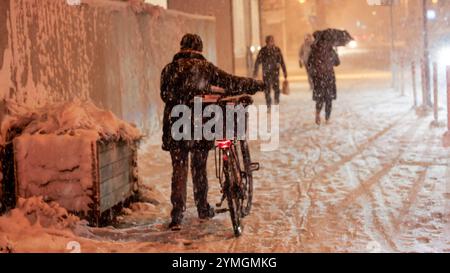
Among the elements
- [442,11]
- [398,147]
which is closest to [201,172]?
[398,147]

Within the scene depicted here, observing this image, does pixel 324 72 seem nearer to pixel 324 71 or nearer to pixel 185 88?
pixel 324 71

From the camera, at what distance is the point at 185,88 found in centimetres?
647

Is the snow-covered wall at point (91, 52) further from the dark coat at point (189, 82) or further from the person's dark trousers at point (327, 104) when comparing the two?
the person's dark trousers at point (327, 104)

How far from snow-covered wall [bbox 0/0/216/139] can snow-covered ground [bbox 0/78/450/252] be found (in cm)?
119

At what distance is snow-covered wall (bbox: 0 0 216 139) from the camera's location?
718 cm

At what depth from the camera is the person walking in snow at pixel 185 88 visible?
6461 mm

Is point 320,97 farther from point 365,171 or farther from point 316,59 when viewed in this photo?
point 365,171

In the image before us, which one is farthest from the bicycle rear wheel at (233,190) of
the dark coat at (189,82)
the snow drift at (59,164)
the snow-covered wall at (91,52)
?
the snow-covered wall at (91,52)

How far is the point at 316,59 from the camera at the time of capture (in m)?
13.8

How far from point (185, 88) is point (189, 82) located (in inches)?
2.6

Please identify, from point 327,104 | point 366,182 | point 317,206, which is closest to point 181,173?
point 317,206

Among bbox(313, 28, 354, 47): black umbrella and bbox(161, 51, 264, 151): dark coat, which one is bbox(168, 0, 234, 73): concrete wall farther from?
bbox(161, 51, 264, 151): dark coat

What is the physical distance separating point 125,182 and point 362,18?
120 m

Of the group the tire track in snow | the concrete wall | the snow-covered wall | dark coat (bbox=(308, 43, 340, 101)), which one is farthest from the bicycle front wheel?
the concrete wall
